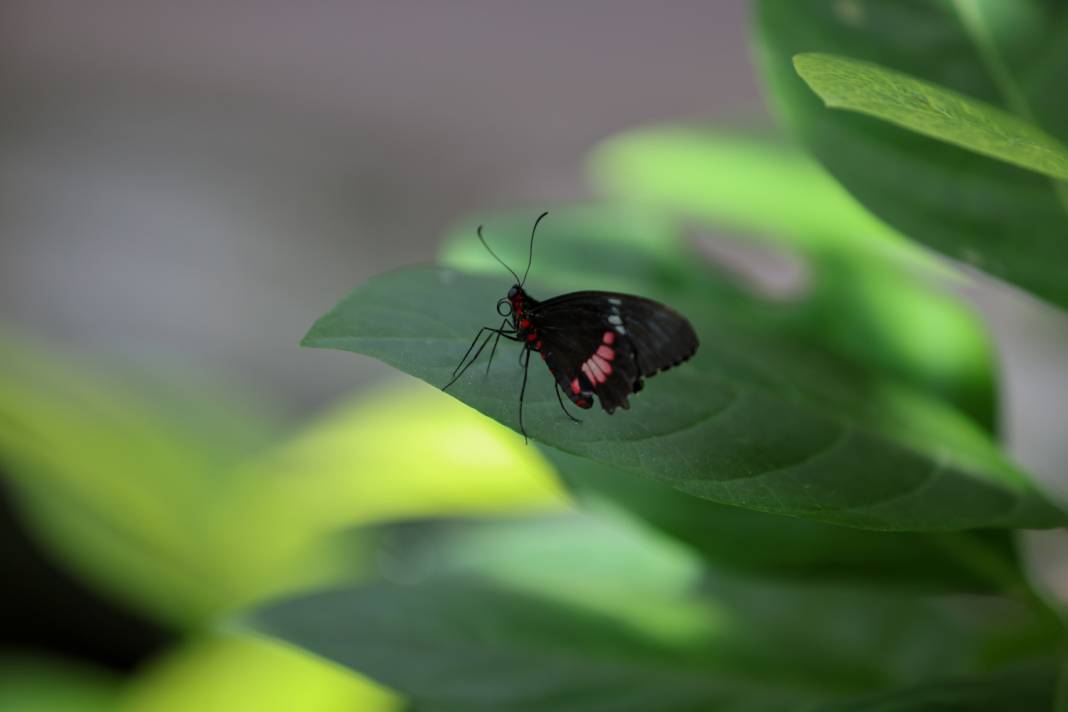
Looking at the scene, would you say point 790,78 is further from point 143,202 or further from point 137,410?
point 143,202

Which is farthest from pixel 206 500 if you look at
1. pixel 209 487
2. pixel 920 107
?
pixel 920 107

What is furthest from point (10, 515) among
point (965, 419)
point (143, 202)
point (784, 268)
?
point (784, 268)

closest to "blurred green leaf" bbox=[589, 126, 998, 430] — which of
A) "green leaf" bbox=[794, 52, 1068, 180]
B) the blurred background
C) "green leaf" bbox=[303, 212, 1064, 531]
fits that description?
"green leaf" bbox=[303, 212, 1064, 531]

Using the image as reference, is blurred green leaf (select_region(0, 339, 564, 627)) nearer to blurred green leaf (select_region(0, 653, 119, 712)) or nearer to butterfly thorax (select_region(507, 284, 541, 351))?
blurred green leaf (select_region(0, 653, 119, 712))

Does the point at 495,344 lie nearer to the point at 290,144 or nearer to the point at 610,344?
the point at 610,344

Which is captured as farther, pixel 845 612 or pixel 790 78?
pixel 845 612
